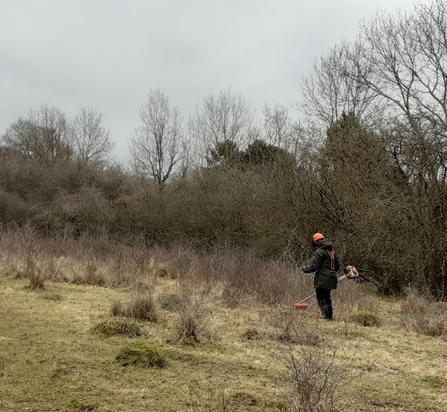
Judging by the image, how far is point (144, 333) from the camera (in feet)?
21.2

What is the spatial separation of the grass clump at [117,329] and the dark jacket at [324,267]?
3.45 meters

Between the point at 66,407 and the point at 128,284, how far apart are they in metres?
7.56

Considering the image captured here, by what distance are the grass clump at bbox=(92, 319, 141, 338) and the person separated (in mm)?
3447

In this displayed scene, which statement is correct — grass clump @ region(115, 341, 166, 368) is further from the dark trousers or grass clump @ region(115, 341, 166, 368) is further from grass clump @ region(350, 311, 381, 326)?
grass clump @ region(350, 311, 381, 326)

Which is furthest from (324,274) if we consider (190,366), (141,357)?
(141,357)

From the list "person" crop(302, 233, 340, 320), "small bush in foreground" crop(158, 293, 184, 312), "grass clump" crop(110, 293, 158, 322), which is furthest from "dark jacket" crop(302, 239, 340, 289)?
"grass clump" crop(110, 293, 158, 322)

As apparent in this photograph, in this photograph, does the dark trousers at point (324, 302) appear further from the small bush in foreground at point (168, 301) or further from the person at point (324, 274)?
the small bush in foreground at point (168, 301)

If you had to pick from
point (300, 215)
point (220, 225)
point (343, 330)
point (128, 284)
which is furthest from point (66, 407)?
point (220, 225)

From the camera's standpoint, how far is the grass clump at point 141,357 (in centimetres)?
A: 500

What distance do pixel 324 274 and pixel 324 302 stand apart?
498 mm

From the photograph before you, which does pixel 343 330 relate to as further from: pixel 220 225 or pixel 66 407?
pixel 220 225

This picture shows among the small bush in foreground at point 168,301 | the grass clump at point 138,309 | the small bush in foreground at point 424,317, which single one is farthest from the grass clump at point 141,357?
the small bush in foreground at point 424,317

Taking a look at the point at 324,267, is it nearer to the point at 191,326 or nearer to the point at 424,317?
the point at 424,317

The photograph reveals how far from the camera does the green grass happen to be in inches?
161
